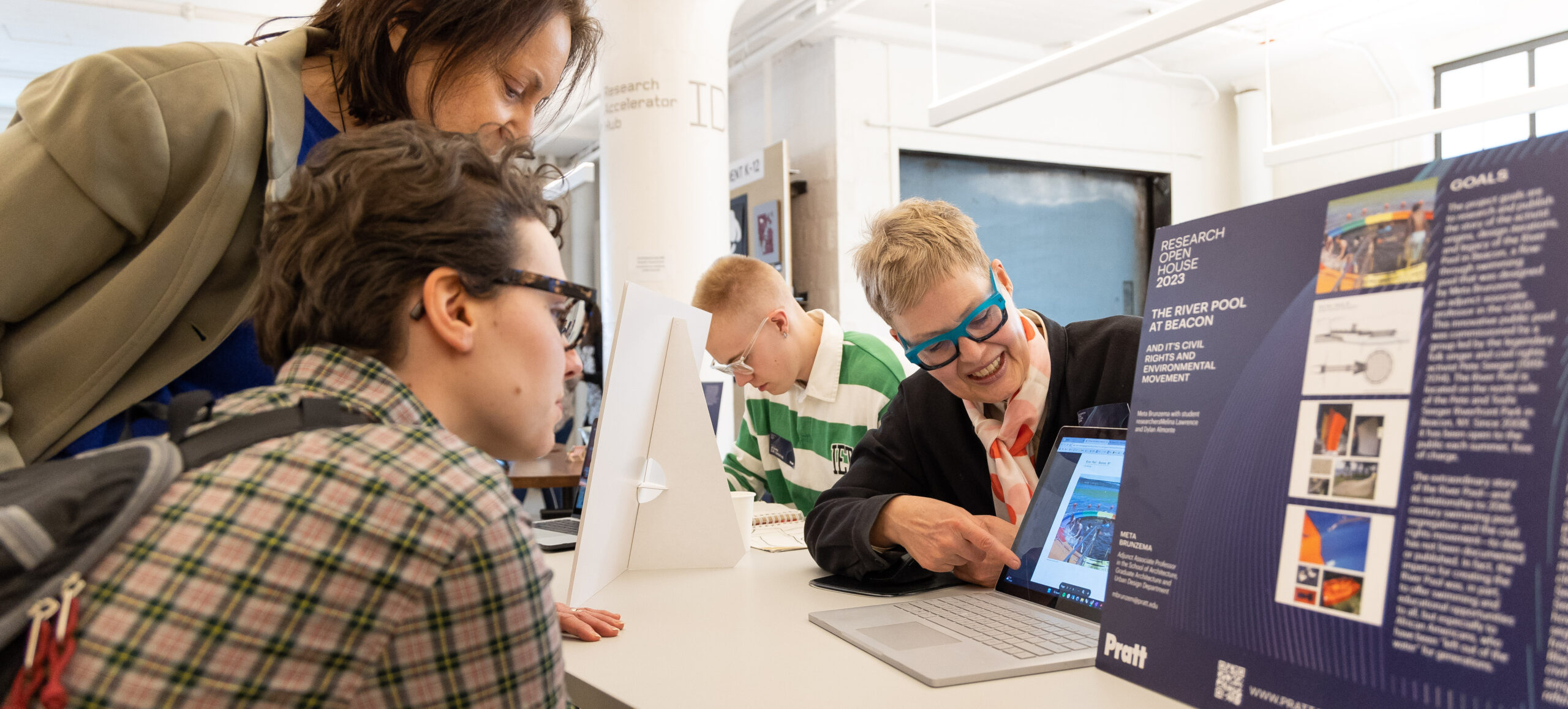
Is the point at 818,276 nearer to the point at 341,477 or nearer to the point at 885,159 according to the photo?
the point at 885,159

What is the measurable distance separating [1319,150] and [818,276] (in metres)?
2.95

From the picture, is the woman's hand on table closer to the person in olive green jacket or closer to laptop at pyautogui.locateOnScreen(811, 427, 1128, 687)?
laptop at pyautogui.locateOnScreen(811, 427, 1128, 687)

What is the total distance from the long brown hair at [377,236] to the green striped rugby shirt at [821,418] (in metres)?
1.73

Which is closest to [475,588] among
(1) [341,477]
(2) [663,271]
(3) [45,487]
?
(1) [341,477]

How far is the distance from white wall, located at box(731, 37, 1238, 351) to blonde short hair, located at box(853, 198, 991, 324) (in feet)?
12.9

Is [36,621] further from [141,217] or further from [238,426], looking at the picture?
[141,217]

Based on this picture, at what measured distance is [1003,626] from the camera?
46.1 inches

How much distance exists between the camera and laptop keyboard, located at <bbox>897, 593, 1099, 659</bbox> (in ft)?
3.51

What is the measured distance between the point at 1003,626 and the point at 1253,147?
23.4 ft

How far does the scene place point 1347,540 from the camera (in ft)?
2.46

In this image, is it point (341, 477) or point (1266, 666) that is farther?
point (1266, 666)

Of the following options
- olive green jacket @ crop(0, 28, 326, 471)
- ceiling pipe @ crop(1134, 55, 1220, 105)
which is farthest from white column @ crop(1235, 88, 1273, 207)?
olive green jacket @ crop(0, 28, 326, 471)

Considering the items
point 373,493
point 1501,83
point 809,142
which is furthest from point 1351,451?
point 1501,83

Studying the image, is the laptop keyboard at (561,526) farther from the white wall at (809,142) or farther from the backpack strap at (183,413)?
the white wall at (809,142)
